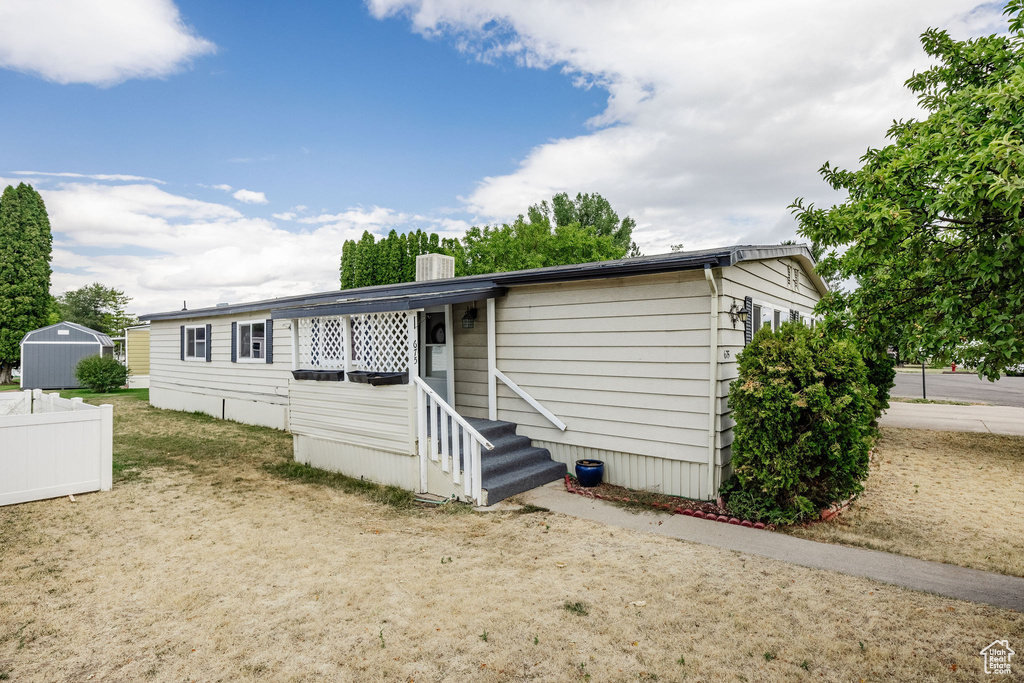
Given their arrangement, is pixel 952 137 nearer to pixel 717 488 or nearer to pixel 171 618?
pixel 717 488

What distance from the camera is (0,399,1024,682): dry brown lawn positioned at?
278 centimetres

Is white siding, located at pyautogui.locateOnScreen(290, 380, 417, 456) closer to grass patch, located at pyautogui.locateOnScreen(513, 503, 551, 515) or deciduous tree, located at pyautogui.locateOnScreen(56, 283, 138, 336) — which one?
grass patch, located at pyautogui.locateOnScreen(513, 503, 551, 515)

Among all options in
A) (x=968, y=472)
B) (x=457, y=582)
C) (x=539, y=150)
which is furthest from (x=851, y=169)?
(x=539, y=150)

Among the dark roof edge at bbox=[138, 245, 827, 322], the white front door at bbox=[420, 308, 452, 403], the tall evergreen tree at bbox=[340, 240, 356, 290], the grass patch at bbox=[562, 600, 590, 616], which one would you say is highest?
the tall evergreen tree at bbox=[340, 240, 356, 290]

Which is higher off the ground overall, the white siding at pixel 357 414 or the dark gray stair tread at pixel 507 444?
the white siding at pixel 357 414

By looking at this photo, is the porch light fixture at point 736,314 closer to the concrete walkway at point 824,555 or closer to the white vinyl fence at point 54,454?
the concrete walkway at point 824,555

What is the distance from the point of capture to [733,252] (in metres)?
5.35

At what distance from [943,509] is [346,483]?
23.3ft

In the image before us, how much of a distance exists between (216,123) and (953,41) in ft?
46.9

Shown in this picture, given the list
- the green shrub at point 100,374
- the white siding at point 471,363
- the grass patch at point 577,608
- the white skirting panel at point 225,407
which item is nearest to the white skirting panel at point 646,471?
the white siding at point 471,363

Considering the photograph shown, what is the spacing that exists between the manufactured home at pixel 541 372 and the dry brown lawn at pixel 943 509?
1.45 m

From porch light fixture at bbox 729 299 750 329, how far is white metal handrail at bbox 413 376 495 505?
3.22 metres

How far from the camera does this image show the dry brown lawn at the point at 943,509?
171 inches

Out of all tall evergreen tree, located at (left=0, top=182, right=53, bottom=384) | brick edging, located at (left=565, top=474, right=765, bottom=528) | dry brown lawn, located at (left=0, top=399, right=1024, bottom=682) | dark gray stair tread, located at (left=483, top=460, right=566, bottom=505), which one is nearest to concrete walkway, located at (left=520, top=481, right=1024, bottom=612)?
brick edging, located at (left=565, top=474, right=765, bottom=528)
